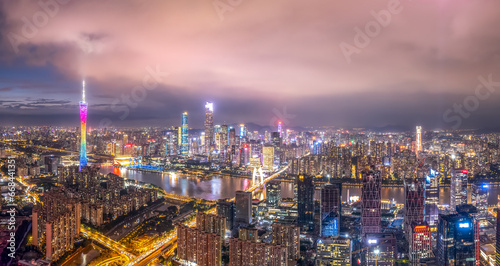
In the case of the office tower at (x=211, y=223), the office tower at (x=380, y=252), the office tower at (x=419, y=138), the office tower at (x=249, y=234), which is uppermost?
the office tower at (x=419, y=138)

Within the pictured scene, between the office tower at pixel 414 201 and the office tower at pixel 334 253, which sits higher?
the office tower at pixel 414 201

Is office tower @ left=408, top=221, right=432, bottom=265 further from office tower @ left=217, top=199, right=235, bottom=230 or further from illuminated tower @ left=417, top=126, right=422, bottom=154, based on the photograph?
illuminated tower @ left=417, top=126, right=422, bottom=154

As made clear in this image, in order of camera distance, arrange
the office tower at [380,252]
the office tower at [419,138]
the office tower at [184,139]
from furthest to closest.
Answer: the office tower at [184,139]
the office tower at [419,138]
the office tower at [380,252]

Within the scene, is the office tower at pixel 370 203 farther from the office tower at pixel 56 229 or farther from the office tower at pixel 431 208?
the office tower at pixel 56 229

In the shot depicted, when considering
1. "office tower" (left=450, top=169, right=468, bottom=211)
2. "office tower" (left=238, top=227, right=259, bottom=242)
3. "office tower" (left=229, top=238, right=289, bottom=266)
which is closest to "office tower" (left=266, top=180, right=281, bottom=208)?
"office tower" (left=238, top=227, right=259, bottom=242)

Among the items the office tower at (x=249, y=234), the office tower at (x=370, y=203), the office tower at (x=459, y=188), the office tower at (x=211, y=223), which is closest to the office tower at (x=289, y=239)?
the office tower at (x=249, y=234)

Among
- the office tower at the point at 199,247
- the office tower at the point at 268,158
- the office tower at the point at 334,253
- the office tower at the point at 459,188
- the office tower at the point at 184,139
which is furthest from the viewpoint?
the office tower at the point at 184,139

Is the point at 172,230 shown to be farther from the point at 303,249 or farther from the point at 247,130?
the point at 247,130

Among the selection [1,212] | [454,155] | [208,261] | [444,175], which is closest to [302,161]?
[444,175]
